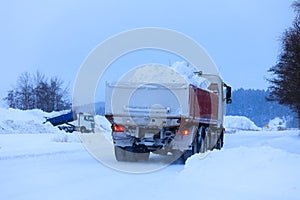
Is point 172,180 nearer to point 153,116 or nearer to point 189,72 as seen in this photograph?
point 153,116

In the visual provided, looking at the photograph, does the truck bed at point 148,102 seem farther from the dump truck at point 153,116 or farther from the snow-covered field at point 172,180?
the snow-covered field at point 172,180

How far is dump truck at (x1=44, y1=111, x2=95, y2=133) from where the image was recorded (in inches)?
1298

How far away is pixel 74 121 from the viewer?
3497cm

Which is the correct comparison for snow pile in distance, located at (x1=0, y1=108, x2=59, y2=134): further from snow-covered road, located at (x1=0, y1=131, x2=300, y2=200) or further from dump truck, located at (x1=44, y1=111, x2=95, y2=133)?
snow-covered road, located at (x1=0, y1=131, x2=300, y2=200)

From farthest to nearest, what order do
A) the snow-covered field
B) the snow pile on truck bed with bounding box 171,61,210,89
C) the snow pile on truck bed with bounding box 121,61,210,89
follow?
the snow pile on truck bed with bounding box 171,61,210,89 < the snow pile on truck bed with bounding box 121,61,210,89 < the snow-covered field

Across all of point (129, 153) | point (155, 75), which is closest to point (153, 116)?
point (155, 75)

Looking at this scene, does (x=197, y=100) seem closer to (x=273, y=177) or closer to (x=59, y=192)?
(x=273, y=177)

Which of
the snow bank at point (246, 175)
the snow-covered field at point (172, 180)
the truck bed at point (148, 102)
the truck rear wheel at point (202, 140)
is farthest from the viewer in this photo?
the truck rear wheel at point (202, 140)

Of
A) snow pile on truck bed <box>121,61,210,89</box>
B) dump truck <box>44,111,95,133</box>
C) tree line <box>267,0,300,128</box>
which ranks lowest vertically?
dump truck <box>44,111,95,133</box>

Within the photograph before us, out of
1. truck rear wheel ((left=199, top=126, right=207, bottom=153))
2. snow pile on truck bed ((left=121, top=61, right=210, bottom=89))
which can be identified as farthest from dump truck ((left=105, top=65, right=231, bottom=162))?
truck rear wheel ((left=199, top=126, right=207, bottom=153))

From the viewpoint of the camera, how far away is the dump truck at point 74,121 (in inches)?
1298

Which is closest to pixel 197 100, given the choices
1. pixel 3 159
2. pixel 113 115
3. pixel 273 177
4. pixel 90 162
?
pixel 113 115

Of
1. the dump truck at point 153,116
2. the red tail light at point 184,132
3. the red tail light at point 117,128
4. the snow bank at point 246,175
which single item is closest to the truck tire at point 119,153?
the dump truck at point 153,116

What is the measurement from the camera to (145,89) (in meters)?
11.8
